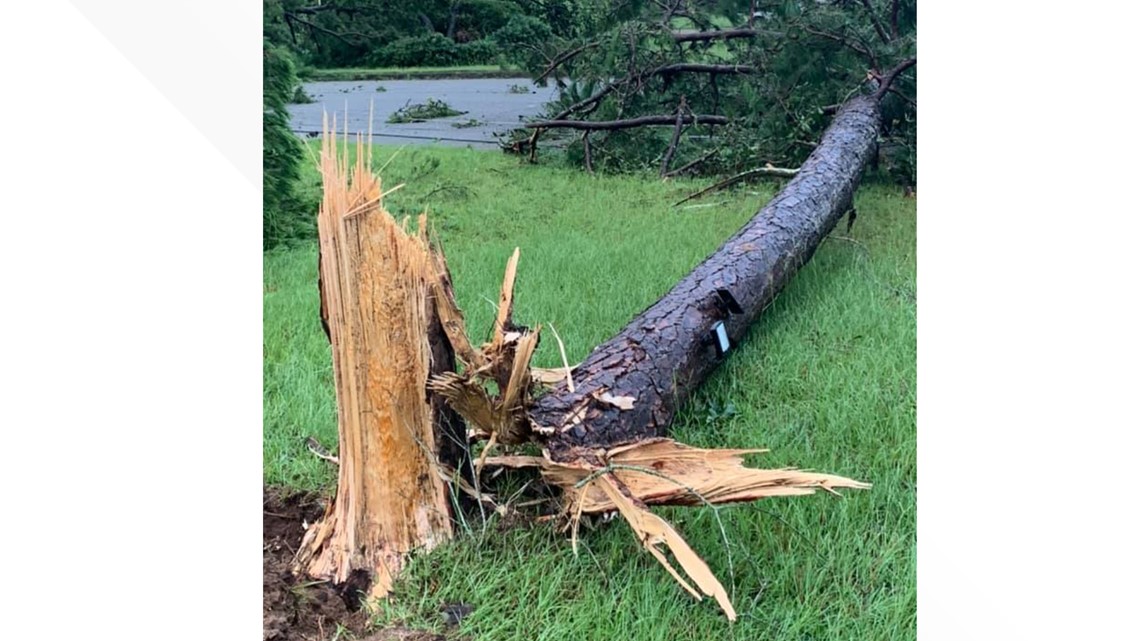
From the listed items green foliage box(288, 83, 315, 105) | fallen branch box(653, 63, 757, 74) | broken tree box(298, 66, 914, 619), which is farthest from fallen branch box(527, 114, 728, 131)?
broken tree box(298, 66, 914, 619)

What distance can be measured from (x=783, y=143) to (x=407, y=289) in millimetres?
1532

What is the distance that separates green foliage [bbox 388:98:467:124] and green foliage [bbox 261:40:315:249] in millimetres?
245

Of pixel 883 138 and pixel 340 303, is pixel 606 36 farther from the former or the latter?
pixel 340 303

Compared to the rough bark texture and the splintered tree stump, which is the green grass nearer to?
the splintered tree stump

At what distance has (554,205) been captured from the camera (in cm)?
259

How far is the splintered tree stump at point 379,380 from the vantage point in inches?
74.2

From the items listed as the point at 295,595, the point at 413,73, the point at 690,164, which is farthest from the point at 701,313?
the point at 295,595

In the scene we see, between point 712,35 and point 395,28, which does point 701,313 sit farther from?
point 395,28

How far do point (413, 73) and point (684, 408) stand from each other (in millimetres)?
1062

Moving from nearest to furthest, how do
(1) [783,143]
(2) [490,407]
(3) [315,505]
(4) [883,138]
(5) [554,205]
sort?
(2) [490,407], (3) [315,505], (5) [554,205], (4) [883,138], (1) [783,143]

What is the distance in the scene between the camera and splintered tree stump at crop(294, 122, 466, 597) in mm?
1884

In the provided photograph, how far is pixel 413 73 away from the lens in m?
2.50
